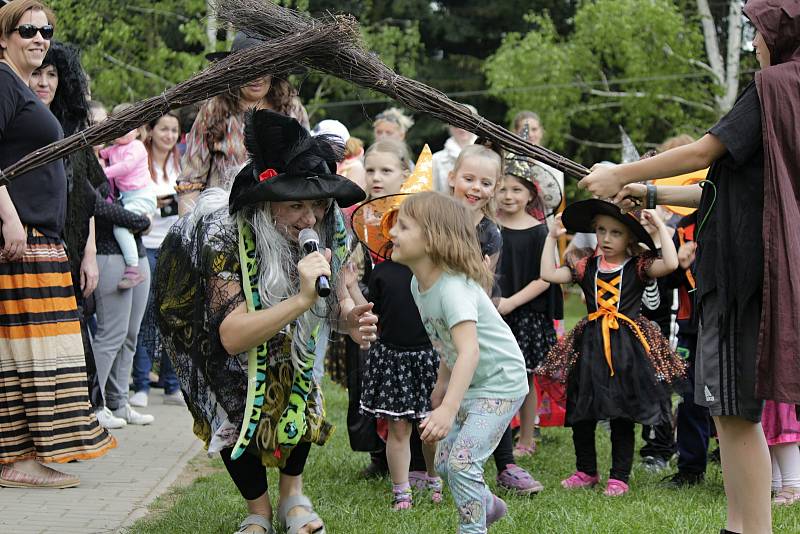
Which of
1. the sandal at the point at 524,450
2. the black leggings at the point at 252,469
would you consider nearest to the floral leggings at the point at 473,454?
the black leggings at the point at 252,469

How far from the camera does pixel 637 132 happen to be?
23125mm

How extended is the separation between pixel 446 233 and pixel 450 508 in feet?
5.21

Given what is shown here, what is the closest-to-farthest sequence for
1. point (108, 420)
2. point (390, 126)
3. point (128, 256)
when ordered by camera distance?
1. point (108, 420)
2. point (128, 256)
3. point (390, 126)

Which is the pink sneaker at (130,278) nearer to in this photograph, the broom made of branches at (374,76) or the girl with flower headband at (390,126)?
the girl with flower headband at (390,126)

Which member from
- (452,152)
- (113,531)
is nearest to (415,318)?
(113,531)

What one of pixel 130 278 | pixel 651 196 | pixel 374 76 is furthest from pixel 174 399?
pixel 651 196

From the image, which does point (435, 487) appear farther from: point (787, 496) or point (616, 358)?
point (787, 496)

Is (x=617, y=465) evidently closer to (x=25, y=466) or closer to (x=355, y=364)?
(x=355, y=364)

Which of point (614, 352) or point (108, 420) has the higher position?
point (614, 352)

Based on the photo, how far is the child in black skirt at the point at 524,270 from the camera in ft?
22.9

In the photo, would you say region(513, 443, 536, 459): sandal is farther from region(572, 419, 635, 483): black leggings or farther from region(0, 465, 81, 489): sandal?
region(0, 465, 81, 489): sandal

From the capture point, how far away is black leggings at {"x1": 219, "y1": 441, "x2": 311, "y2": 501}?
14.9 ft

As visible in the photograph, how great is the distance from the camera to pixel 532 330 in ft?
23.1

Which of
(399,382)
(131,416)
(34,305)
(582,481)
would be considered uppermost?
(34,305)
